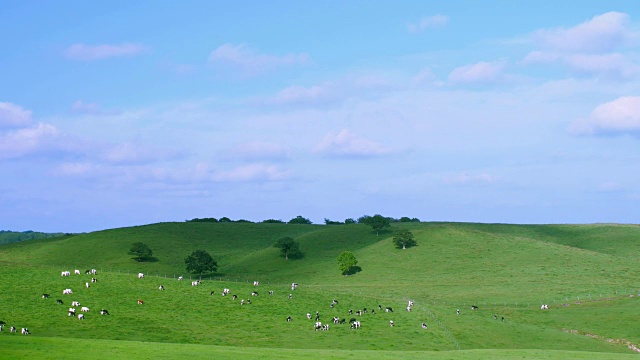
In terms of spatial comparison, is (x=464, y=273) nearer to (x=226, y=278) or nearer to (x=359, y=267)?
(x=359, y=267)

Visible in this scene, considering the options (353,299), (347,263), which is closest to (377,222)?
(347,263)

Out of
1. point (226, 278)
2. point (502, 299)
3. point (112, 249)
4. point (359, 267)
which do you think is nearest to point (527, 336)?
point (502, 299)

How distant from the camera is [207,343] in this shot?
2334 inches

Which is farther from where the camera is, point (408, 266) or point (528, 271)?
point (408, 266)

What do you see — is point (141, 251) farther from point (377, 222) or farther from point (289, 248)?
point (377, 222)

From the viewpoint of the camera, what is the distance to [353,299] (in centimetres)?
8381

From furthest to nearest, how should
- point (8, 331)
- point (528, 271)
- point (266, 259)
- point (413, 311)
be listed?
point (266, 259) → point (528, 271) → point (413, 311) → point (8, 331)

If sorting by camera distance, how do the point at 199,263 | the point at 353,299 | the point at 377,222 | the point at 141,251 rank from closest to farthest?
the point at 353,299, the point at 199,263, the point at 141,251, the point at 377,222

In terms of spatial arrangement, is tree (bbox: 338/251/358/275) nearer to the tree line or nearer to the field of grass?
the tree line

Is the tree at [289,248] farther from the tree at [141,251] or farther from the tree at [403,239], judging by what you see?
the tree at [141,251]

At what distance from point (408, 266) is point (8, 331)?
257 feet

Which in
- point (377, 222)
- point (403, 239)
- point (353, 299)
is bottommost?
point (353, 299)

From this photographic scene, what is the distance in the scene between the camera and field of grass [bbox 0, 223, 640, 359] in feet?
197

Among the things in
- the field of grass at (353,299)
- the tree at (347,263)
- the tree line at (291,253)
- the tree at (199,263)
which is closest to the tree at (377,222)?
the tree line at (291,253)
